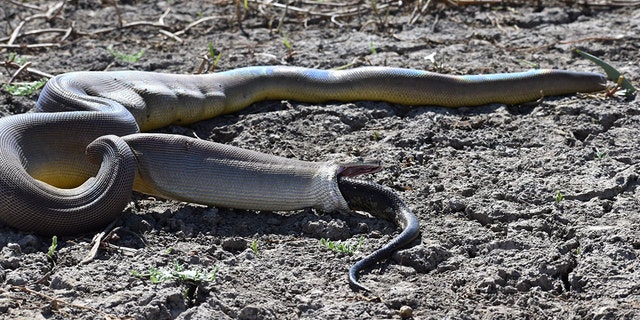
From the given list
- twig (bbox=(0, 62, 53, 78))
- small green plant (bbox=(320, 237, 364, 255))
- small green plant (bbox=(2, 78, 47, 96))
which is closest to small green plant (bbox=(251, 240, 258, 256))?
small green plant (bbox=(320, 237, 364, 255))

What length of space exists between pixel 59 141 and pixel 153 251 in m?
1.14

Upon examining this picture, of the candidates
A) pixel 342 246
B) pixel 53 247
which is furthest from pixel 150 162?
pixel 342 246

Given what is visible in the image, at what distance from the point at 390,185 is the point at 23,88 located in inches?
106

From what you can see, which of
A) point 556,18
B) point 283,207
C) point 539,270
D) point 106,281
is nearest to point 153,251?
point 106,281

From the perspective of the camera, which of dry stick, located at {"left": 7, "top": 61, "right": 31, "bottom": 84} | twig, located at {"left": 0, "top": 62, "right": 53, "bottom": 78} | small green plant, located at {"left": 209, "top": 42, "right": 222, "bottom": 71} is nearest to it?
dry stick, located at {"left": 7, "top": 61, "right": 31, "bottom": 84}

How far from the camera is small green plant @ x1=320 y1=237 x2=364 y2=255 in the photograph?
4884 mm

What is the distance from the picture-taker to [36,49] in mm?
8016

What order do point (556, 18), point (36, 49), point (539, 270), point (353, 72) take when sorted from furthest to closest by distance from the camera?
1. point (556, 18)
2. point (36, 49)
3. point (353, 72)
4. point (539, 270)

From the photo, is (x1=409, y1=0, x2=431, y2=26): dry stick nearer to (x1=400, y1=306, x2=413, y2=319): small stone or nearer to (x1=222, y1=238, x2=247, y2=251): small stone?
(x1=222, y1=238, x2=247, y2=251): small stone

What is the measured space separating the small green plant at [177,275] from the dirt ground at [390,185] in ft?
0.08

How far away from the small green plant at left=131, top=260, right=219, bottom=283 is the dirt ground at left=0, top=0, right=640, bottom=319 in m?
0.03

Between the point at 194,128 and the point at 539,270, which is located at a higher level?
the point at 539,270

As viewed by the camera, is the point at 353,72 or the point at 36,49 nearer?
the point at 353,72

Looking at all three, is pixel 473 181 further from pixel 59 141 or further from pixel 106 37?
pixel 106 37
